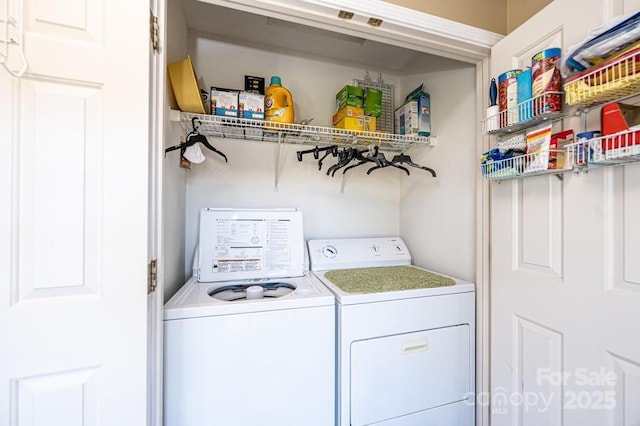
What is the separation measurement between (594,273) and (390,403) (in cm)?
105

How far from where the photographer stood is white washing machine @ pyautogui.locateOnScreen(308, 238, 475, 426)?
4.06 ft

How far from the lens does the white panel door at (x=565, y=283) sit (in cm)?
82

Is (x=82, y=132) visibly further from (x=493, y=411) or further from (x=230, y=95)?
(x=493, y=411)

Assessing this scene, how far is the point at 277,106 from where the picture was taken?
1.58 meters

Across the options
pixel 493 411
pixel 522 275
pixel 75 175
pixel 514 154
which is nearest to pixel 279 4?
pixel 75 175

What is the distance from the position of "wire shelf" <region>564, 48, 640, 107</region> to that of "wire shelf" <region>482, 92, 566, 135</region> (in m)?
0.07

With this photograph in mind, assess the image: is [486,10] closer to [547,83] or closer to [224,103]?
[547,83]

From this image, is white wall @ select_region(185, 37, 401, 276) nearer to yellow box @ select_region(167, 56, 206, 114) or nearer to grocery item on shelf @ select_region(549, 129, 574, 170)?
yellow box @ select_region(167, 56, 206, 114)

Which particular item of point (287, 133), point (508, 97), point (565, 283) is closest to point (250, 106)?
point (287, 133)

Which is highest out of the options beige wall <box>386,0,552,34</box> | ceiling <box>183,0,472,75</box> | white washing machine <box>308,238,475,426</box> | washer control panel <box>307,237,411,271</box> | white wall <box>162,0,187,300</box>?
ceiling <box>183,0,472,75</box>

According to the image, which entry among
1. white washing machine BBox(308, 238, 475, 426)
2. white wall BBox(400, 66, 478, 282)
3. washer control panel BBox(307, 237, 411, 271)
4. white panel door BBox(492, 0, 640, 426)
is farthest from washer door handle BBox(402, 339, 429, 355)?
washer control panel BBox(307, 237, 411, 271)

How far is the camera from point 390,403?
50.8 inches

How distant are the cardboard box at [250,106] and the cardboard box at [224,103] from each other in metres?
0.03

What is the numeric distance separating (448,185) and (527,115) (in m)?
0.72
